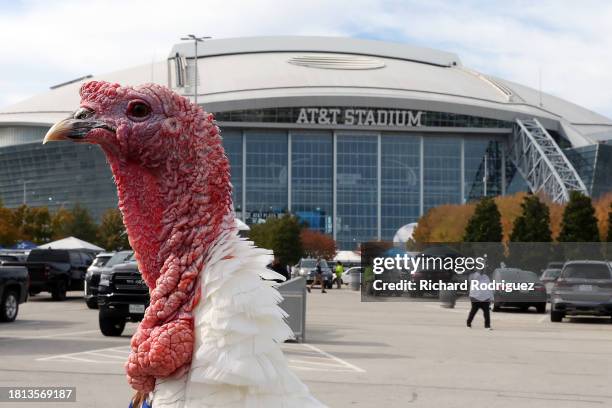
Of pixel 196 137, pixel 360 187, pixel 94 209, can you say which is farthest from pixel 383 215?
pixel 196 137

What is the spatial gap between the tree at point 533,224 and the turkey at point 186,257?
54.6 metres

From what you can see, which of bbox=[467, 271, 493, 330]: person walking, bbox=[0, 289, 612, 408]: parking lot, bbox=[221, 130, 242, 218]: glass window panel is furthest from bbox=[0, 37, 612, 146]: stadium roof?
bbox=[0, 289, 612, 408]: parking lot

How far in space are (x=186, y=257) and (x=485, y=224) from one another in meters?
59.5

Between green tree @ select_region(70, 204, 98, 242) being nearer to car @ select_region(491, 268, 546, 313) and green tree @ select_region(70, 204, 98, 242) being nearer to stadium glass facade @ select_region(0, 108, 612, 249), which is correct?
stadium glass facade @ select_region(0, 108, 612, 249)

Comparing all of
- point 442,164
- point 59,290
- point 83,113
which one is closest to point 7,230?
point 59,290

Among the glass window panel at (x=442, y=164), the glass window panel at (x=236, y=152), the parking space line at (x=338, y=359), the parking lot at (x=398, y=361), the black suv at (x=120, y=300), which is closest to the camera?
the parking lot at (x=398, y=361)

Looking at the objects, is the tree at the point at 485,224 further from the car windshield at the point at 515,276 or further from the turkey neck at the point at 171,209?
the turkey neck at the point at 171,209

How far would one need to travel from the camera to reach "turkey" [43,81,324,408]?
2.25 meters

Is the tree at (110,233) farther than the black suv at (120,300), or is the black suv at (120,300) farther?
the tree at (110,233)

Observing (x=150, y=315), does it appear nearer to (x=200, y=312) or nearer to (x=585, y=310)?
(x=200, y=312)

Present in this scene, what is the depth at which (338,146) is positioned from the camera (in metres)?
99.2

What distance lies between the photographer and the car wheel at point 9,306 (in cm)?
2000

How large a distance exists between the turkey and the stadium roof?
90.6m

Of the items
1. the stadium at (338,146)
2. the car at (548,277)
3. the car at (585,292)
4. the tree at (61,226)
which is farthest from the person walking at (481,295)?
the stadium at (338,146)
